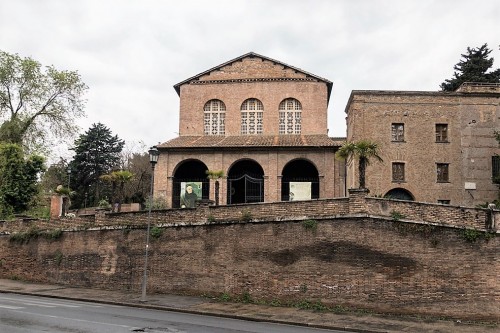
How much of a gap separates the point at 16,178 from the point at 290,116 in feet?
64.2

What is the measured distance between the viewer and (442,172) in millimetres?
33656

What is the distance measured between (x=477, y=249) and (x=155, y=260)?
13047mm

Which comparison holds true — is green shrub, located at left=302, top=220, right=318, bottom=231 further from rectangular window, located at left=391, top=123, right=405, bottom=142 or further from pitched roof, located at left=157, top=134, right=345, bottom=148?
rectangular window, located at left=391, top=123, right=405, bottom=142

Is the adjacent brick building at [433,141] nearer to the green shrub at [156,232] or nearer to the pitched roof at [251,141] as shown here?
the pitched roof at [251,141]

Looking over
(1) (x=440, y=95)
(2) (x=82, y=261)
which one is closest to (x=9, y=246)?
(2) (x=82, y=261)

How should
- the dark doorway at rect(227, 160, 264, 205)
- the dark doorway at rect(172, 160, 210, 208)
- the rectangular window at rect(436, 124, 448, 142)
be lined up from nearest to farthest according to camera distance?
the rectangular window at rect(436, 124, 448, 142), the dark doorway at rect(227, 160, 264, 205), the dark doorway at rect(172, 160, 210, 208)

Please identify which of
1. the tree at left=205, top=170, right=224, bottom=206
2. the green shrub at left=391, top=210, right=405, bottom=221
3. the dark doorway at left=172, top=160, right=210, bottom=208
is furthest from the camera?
the dark doorway at left=172, top=160, right=210, bottom=208

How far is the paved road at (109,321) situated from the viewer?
1253 cm

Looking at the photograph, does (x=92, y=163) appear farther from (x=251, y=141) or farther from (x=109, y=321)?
(x=109, y=321)

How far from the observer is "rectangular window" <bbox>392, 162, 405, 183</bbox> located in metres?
33.6

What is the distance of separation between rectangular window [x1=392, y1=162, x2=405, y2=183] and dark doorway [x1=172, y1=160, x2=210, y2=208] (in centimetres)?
1276

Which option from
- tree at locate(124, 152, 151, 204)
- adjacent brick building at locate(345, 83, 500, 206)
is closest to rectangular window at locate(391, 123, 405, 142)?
adjacent brick building at locate(345, 83, 500, 206)

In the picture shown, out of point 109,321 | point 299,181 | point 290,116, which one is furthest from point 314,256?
point 290,116

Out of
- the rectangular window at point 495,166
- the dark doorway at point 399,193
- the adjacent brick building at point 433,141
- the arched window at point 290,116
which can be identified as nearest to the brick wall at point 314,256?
the adjacent brick building at point 433,141
